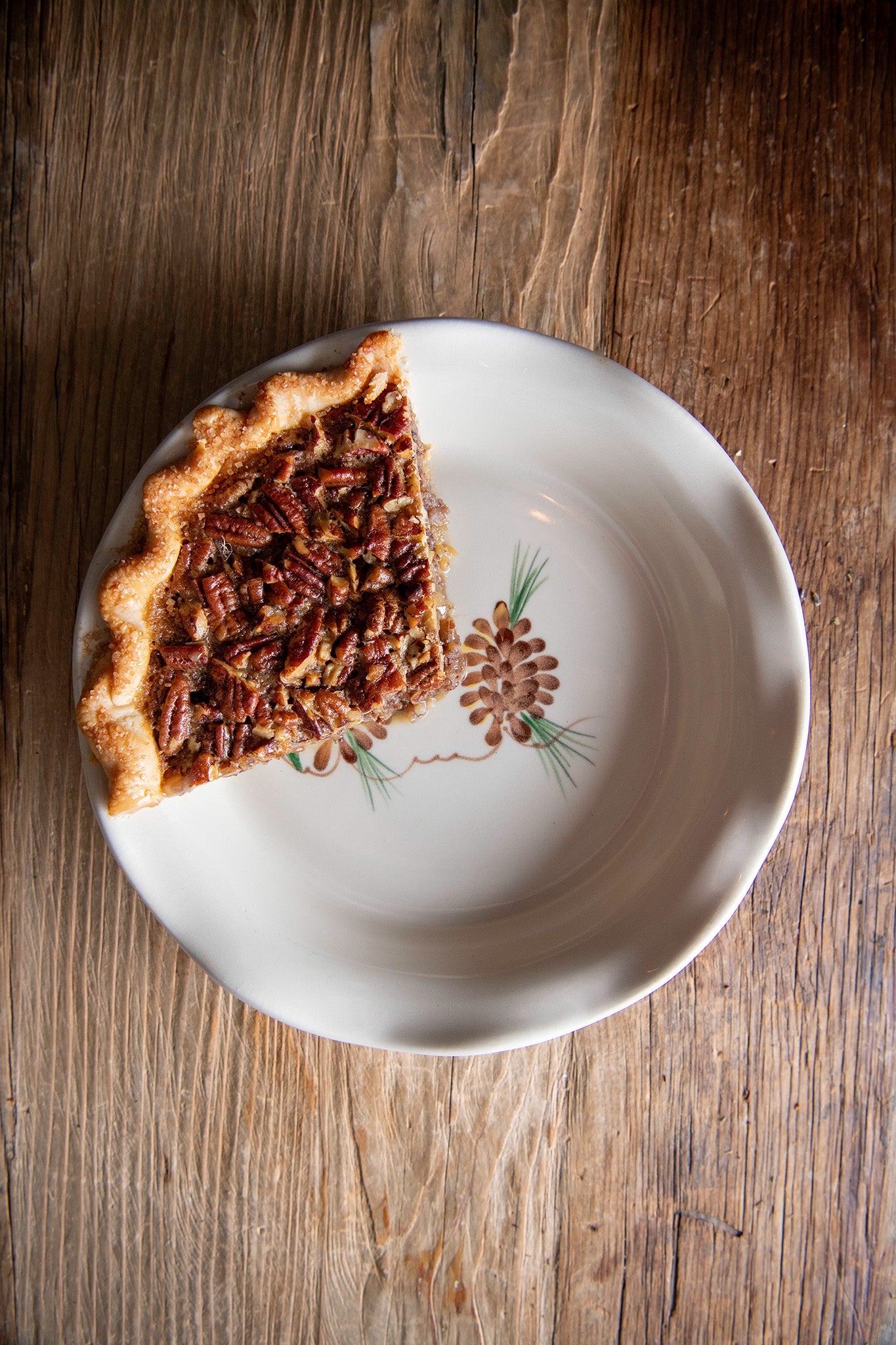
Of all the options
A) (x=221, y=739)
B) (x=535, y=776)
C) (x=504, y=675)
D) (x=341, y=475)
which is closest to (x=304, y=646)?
(x=221, y=739)

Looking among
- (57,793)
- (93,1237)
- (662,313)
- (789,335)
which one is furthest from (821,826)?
(93,1237)

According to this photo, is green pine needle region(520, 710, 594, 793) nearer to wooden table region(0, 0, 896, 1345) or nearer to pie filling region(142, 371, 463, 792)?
pie filling region(142, 371, 463, 792)

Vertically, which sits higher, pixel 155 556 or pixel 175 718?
pixel 155 556

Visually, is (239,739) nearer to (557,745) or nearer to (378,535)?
(378,535)

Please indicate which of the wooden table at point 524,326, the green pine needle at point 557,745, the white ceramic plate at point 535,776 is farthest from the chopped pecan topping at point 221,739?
the green pine needle at point 557,745

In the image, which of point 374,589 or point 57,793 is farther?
point 57,793

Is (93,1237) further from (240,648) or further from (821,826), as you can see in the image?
(821,826)
